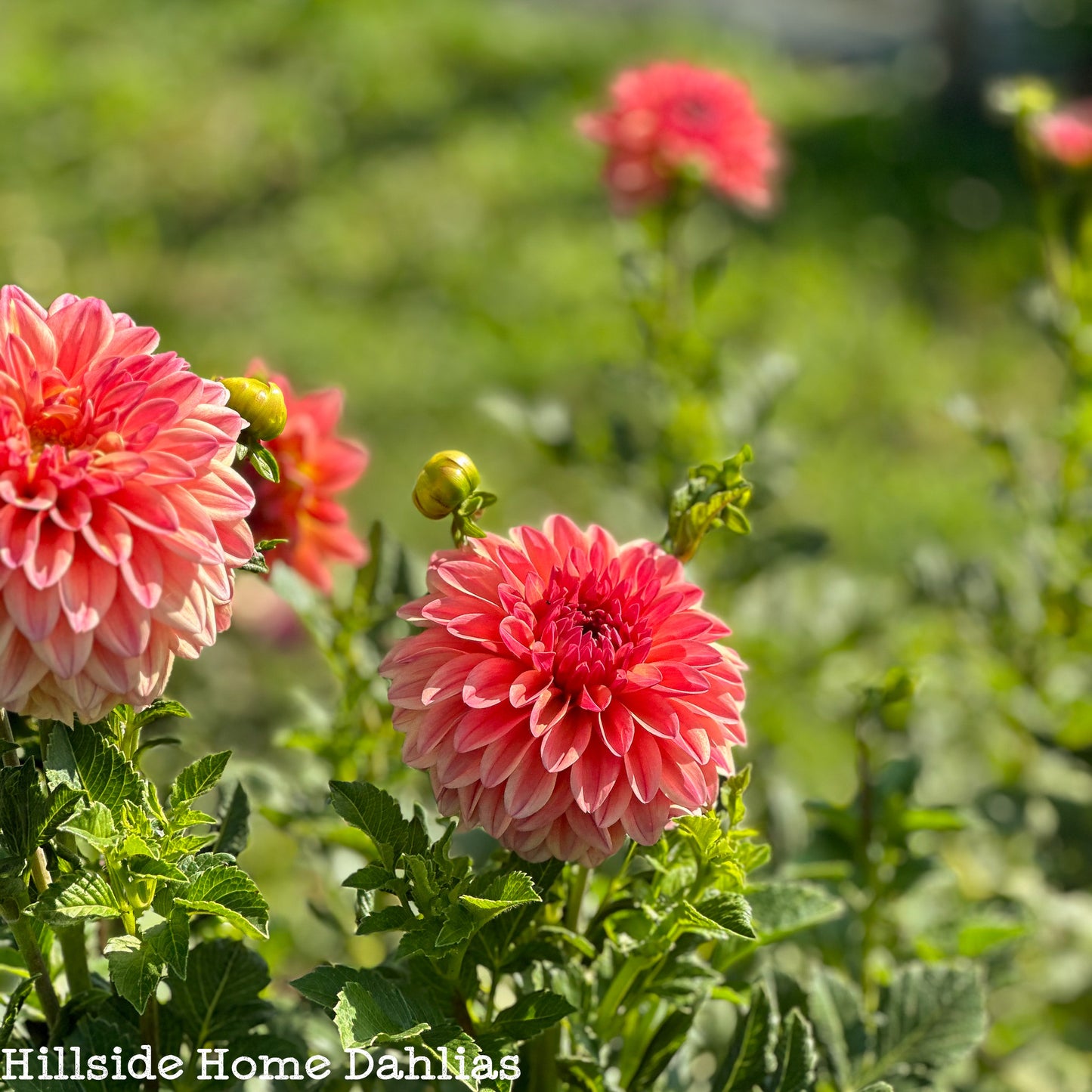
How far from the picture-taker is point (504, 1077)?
82cm

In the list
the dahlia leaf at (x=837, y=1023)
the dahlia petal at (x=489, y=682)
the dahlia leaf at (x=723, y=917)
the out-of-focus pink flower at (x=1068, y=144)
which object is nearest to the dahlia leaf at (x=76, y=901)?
the dahlia petal at (x=489, y=682)

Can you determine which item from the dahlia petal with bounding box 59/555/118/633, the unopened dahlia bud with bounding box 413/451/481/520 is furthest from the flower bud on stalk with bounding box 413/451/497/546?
the dahlia petal with bounding box 59/555/118/633

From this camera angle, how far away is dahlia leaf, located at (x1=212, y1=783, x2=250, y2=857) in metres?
0.96

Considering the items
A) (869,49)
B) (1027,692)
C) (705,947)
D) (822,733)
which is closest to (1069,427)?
(1027,692)

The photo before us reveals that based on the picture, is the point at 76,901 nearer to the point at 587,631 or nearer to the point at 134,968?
the point at 134,968

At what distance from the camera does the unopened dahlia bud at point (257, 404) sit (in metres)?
0.86

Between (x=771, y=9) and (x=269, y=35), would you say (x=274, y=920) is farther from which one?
(x=771, y=9)

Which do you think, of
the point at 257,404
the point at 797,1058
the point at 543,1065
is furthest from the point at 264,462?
the point at 797,1058

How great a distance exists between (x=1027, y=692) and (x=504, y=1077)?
124 cm

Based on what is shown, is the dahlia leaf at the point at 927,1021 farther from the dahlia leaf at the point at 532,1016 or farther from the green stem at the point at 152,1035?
the green stem at the point at 152,1035

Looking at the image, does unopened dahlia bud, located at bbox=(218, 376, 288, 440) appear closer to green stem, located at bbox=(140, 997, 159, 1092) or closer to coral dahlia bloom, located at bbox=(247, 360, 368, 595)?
coral dahlia bloom, located at bbox=(247, 360, 368, 595)

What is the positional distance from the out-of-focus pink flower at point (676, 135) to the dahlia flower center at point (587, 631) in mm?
1057

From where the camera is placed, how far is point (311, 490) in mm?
1181

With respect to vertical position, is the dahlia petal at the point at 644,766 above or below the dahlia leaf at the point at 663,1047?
above
